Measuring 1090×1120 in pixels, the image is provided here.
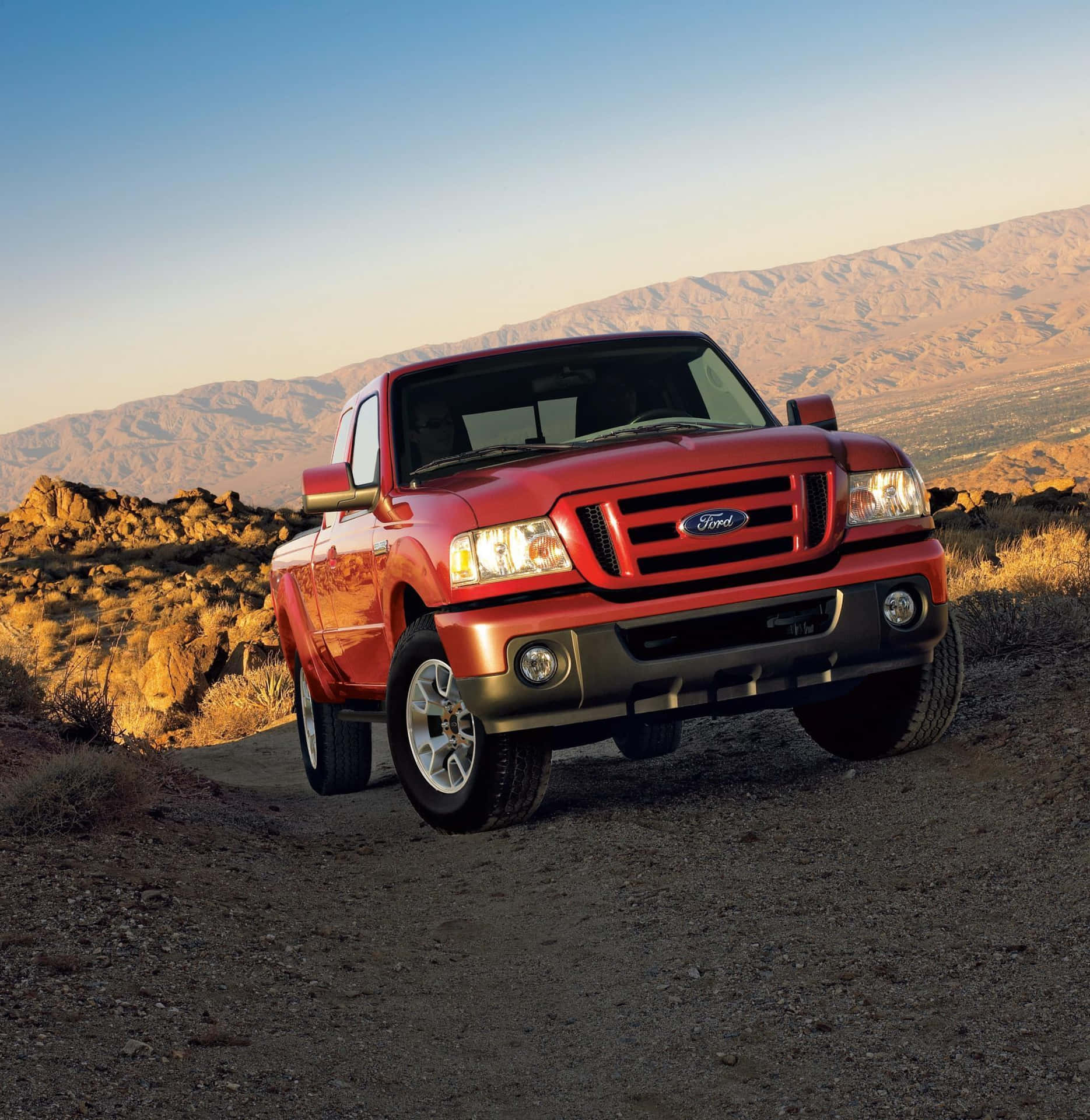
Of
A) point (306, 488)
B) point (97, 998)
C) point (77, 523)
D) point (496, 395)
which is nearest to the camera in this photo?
point (97, 998)

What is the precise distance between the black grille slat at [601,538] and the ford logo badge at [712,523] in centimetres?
29

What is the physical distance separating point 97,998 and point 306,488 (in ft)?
9.27

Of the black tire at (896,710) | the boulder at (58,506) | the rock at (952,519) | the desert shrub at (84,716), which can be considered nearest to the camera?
the black tire at (896,710)

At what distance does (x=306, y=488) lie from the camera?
6.18 meters

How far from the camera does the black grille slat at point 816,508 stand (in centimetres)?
529

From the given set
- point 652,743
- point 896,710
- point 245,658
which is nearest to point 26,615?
point 245,658

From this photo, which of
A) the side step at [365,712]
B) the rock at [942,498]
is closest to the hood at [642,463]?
the side step at [365,712]

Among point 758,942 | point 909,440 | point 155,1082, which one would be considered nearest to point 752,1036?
point 758,942

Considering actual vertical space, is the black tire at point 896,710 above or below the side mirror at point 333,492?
below

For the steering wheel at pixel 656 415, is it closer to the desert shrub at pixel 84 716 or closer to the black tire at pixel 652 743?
the black tire at pixel 652 743

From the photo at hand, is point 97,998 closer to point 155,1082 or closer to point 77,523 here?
point 155,1082

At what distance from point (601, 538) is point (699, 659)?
0.62 m

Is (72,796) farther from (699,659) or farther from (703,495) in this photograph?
(703,495)

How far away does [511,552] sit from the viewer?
16.8 ft
